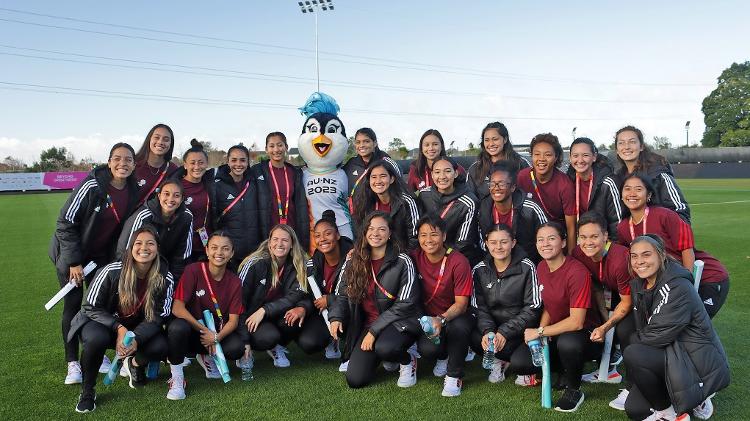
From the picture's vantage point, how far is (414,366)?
436cm

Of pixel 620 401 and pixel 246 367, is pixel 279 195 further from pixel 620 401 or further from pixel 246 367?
pixel 620 401

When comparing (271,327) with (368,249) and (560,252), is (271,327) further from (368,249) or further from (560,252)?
(560,252)

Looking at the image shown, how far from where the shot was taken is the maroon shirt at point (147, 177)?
16.6 ft

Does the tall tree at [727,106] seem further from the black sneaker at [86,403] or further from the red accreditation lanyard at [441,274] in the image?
the black sneaker at [86,403]

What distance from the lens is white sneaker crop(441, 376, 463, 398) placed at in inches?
159

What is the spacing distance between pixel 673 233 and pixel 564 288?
80 cm

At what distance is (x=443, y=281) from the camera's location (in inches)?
173

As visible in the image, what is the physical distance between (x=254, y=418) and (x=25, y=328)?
3534mm

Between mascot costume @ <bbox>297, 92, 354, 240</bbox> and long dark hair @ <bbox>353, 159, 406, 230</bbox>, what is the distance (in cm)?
73

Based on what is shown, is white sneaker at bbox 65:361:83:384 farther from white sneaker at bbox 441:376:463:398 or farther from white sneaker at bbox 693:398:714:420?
white sneaker at bbox 693:398:714:420

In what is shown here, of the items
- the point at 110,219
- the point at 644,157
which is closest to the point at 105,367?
the point at 110,219

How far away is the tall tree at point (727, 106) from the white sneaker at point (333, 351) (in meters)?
58.2

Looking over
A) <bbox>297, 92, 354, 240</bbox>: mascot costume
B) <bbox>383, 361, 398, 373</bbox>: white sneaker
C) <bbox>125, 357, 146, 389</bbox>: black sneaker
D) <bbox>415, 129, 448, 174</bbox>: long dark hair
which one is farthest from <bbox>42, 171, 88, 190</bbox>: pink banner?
<bbox>383, 361, 398, 373</bbox>: white sneaker

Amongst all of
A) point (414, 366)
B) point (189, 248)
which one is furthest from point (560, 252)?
point (189, 248)
